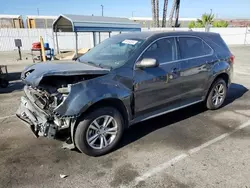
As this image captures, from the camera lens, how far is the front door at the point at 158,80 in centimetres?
360

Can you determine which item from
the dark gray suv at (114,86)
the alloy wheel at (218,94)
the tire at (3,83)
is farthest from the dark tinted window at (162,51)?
the tire at (3,83)

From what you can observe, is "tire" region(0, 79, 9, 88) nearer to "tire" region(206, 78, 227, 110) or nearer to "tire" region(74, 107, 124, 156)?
"tire" region(74, 107, 124, 156)

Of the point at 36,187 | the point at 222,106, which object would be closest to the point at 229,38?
the point at 222,106

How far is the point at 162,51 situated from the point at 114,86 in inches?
48.1

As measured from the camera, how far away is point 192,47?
444 cm

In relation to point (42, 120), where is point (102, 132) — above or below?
below

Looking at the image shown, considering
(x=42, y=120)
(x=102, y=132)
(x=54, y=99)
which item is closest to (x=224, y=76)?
(x=102, y=132)

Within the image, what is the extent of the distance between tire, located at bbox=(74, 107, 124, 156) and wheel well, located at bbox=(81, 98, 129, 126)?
50 mm

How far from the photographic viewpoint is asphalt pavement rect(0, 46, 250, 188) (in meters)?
2.82

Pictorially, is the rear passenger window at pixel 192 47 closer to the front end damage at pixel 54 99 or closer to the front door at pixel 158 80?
the front door at pixel 158 80

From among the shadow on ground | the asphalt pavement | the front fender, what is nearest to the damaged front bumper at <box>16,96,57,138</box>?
the front fender

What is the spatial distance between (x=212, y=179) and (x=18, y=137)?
10.6 feet

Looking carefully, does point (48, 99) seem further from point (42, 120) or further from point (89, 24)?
point (89, 24)

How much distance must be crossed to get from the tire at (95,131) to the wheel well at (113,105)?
5cm
